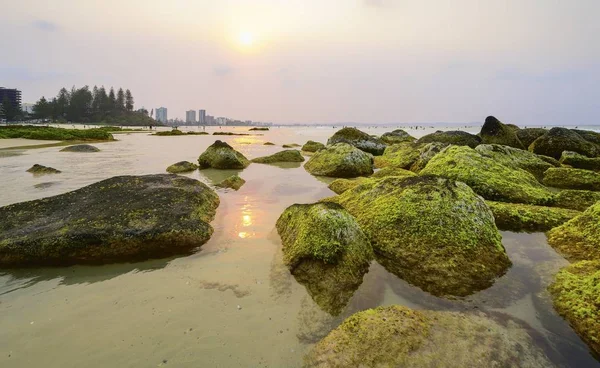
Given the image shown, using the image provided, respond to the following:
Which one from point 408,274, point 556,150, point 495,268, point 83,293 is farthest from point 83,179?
point 556,150

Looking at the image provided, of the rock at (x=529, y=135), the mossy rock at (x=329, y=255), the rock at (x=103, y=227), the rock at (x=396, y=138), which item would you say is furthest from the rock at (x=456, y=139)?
the rock at (x=103, y=227)

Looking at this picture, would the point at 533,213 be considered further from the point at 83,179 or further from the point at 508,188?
the point at 83,179

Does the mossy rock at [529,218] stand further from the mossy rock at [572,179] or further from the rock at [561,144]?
the rock at [561,144]

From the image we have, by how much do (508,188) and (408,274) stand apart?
5.60m

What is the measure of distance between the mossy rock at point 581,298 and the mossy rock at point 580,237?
716mm

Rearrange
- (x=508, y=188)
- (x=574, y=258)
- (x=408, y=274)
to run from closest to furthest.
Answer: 1. (x=408, y=274)
2. (x=574, y=258)
3. (x=508, y=188)

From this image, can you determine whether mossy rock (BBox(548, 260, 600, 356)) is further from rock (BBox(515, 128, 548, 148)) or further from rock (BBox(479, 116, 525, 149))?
rock (BBox(515, 128, 548, 148))

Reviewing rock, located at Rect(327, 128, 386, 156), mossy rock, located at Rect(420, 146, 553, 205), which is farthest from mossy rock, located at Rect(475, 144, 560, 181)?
rock, located at Rect(327, 128, 386, 156)

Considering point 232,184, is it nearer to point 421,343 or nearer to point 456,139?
point 421,343

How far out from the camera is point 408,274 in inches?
180

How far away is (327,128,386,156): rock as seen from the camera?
22766 mm

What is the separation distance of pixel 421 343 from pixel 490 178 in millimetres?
7093

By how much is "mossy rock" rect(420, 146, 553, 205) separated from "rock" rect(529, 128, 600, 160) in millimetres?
10263

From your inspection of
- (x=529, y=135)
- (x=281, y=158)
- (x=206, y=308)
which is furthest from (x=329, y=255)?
(x=529, y=135)
